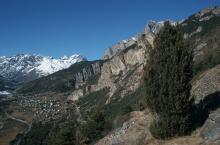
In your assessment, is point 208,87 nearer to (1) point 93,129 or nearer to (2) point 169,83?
(2) point 169,83

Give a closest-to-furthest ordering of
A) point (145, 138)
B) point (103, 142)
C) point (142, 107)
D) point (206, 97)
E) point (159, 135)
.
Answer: point (159, 135) < point (145, 138) < point (206, 97) < point (103, 142) < point (142, 107)

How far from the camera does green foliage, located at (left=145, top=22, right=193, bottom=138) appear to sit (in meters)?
41.7

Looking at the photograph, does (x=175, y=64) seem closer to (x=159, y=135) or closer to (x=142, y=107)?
(x=159, y=135)

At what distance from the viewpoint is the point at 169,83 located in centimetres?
4184

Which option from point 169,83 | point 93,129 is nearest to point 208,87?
point 169,83

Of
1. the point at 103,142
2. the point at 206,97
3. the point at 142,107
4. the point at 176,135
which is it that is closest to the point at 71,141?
the point at 142,107

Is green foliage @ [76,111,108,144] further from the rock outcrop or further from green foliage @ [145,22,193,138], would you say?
green foliage @ [145,22,193,138]

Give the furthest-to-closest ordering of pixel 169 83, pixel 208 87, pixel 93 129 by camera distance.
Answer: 1. pixel 93 129
2. pixel 208 87
3. pixel 169 83

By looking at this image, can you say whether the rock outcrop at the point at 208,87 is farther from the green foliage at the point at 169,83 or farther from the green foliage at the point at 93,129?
the green foliage at the point at 93,129

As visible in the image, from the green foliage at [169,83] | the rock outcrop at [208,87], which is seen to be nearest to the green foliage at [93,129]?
the rock outcrop at [208,87]

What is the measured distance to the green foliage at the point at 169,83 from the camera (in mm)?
41719

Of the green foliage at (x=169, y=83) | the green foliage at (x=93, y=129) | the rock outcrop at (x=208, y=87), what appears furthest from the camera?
the green foliage at (x=93, y=129)

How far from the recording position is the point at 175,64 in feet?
138

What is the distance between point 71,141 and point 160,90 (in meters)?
52.6
